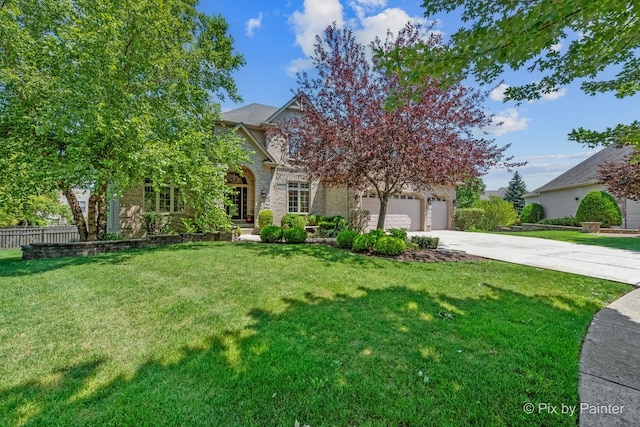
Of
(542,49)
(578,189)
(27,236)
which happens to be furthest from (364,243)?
(578,189)

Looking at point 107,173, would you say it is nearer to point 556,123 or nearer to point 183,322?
point 183,322

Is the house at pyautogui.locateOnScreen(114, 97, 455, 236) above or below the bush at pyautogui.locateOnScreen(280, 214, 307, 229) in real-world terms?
above

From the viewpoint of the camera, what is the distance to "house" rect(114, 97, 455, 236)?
13367 mm

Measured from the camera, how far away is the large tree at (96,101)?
757cm

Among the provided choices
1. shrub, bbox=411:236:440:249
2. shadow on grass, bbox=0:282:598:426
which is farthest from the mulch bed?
shadow on grass, bbox=0:282:598:426

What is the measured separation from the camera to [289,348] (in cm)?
323

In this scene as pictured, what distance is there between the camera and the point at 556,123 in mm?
9438

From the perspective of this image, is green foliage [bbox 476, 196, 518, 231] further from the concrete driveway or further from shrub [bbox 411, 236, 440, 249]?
shrub [bbox 411, 236, 440, 249]

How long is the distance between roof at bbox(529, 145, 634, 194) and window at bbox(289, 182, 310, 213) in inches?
790

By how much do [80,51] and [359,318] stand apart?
9871mm

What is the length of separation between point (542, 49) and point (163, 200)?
14.6 m

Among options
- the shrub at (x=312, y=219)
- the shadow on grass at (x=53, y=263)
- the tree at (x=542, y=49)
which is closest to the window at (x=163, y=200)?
the shadow on grass at (x=53, y=263)

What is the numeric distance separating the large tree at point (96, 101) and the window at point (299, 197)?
21.5ft

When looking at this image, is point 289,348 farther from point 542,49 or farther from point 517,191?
point 517,191
